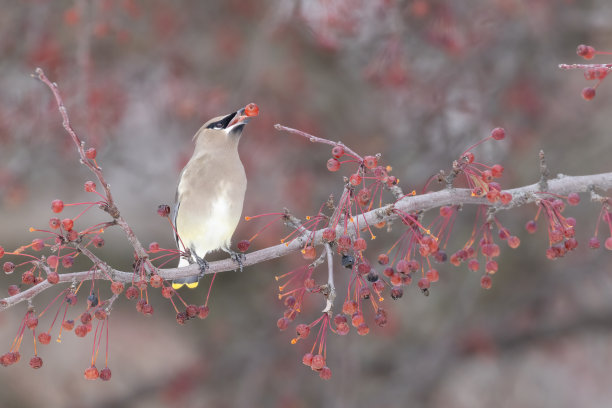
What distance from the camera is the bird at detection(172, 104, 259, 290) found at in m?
3.21

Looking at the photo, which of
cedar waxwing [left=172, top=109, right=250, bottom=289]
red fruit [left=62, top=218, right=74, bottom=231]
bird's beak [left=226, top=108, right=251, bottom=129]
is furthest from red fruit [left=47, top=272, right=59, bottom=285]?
bird's beak [left=226, top=108, right=251, bottom=129]

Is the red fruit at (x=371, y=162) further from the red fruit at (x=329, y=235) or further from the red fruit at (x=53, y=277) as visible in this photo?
the red fruit at (x=53, y=277)

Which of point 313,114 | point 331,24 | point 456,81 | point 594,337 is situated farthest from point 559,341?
point 331,24

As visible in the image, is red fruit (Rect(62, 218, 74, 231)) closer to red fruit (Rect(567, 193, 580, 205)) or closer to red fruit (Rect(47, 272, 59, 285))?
red fruit (Rect(47, 272, 59, 285))

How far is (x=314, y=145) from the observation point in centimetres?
551

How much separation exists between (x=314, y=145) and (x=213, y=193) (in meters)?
2.38

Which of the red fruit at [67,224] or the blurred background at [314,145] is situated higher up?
the blurred background at [314,145]

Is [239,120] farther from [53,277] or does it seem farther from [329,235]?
[53,277]

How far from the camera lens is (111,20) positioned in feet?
16.0

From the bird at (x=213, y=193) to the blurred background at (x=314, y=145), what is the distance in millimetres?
1023

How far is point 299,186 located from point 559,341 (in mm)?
2497

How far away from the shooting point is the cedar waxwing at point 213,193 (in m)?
3.21

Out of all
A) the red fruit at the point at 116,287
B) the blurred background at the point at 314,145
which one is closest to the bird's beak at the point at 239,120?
the blurred background at the point at 314,145

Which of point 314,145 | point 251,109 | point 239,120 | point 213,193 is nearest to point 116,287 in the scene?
point 251,109
